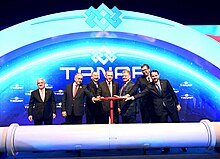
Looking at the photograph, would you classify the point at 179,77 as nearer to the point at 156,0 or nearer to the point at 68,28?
the point at 156,0

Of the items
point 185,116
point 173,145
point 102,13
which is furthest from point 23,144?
point 185,116

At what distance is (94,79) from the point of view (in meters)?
4.38

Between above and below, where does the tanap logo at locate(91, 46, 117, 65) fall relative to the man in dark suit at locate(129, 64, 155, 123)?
above

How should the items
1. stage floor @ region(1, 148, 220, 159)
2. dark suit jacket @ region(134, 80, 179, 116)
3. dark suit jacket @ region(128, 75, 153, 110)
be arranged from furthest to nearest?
1. dark suit jacket @ region(128, 75, 153, 110)
2. dark suit jacket @ region(134, 80, 179, 116)
3. stage floor @ region(1, 148, 220, 159)

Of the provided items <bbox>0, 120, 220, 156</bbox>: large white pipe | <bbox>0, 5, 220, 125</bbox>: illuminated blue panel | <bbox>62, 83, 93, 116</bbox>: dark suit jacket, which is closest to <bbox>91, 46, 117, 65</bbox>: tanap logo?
<bbox>0, 5, 220, 125</bbox>: illuminated blue panel

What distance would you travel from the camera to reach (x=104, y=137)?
3.49 m

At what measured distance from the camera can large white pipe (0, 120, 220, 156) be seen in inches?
136

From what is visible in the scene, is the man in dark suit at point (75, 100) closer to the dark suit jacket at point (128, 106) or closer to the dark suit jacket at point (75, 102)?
the dark suit jacket at point (75, 102)

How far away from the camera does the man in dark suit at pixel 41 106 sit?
4164 millimetres

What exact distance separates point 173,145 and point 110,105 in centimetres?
109

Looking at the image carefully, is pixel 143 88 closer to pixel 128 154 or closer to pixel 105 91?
pixel 105 91

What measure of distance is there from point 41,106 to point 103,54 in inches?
68.2

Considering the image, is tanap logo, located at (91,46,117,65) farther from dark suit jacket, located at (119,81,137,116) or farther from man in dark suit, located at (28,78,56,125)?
man in dark suit, located at (28,78,56,125)

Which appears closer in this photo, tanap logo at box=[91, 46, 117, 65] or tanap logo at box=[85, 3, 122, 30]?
tanap logo at box=[85, 3, 122, 30]
